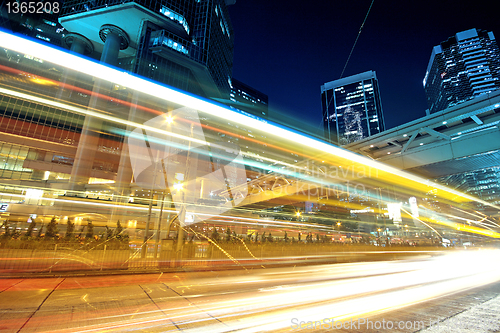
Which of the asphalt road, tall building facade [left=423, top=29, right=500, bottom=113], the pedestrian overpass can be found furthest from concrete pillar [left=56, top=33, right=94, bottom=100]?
tall building facade [left=423, top=29, right=500, bottom=113]

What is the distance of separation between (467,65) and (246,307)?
203 m

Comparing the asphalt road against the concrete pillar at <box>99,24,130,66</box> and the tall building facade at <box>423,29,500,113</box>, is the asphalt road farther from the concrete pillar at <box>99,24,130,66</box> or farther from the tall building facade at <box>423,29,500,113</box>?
the tall building facade at <box>423,29,500,113</box>

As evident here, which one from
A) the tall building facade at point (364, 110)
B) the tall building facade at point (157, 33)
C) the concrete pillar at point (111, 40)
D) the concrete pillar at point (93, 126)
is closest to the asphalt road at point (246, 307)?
the concrete pillar at point (93, 126)

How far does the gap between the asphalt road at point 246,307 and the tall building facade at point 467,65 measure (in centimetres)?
16202

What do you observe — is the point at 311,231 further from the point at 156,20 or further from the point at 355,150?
the point at 156,20

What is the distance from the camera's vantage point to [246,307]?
19.0ft

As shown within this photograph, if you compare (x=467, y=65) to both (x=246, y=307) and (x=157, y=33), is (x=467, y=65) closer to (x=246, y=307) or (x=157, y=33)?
(x=157, y=33)

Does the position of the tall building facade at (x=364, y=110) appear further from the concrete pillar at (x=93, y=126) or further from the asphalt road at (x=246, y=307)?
the asphalt road at (x=246, y=307)

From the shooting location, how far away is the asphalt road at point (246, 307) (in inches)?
177

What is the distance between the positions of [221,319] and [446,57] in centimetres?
21851

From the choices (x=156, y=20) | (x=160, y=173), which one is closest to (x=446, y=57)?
(x=156, y=20)

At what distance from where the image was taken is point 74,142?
55844 millimetres

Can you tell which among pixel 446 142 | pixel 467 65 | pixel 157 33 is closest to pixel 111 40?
pixel 157 33

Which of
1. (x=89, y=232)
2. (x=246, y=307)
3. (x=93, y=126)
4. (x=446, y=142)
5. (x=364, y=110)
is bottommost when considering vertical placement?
(x=246, y=307)
